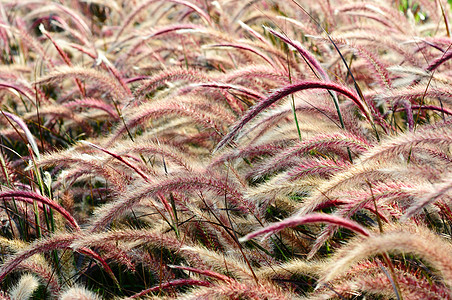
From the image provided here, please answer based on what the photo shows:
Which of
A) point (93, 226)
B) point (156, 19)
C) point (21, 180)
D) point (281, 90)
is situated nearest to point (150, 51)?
point (156, 19)

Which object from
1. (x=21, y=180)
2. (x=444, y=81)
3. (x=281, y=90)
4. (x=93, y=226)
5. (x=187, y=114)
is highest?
(x=281, y=90)

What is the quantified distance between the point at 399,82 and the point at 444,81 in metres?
0.23

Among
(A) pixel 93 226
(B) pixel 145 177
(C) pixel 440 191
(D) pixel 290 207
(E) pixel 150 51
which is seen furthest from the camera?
(E) pixel 150 51

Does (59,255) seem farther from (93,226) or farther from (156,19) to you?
(156,19)

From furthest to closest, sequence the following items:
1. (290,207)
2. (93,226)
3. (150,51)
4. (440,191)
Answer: (150,51)
(290,207)
(93,226)
(440,191)

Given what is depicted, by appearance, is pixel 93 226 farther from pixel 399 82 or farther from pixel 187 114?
pixel 399 82

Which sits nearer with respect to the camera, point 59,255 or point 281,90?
point 281,90

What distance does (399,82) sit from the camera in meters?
2.23

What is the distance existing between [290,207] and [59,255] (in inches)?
40.4

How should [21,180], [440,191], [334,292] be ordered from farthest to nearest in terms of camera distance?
[21,180]
[334,292]
[440,191]

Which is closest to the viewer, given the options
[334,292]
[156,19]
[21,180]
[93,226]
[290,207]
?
[334,292]

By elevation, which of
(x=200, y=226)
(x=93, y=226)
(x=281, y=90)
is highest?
(x=281, y=90)

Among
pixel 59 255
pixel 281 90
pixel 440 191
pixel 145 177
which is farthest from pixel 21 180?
pixel 440 191

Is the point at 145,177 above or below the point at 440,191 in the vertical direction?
below
